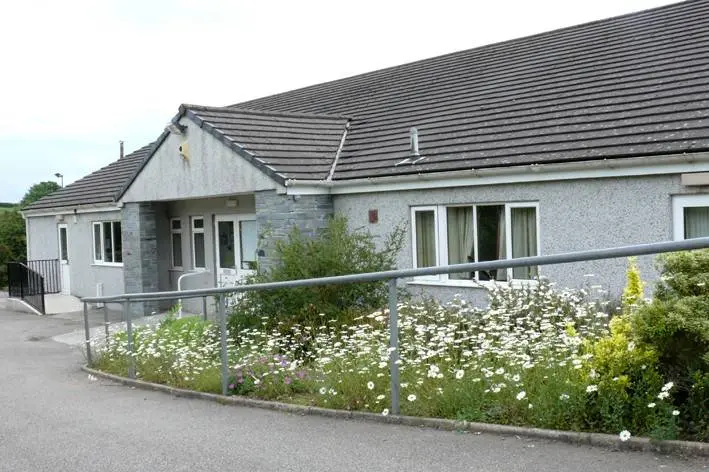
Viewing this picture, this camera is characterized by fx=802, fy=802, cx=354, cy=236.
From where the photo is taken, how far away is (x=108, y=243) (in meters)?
22.9

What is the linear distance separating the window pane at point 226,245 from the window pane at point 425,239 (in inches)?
236

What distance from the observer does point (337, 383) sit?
284 inches

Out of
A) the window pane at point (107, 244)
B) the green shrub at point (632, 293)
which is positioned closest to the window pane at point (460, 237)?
the green shrub at point (632, 293)

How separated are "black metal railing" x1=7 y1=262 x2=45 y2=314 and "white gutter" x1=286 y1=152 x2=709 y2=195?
12.2 meters

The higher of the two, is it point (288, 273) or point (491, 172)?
point (491, 172)

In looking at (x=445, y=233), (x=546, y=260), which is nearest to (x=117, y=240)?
(x=445, y=233)

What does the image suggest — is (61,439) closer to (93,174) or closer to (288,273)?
(288,273)

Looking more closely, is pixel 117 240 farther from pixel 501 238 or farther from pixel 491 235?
pixel 501 238

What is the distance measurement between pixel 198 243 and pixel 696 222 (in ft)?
41.2

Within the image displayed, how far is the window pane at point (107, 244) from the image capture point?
22.7m

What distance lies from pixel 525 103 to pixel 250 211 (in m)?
6.53

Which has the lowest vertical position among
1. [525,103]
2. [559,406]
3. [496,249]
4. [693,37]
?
[559,406]

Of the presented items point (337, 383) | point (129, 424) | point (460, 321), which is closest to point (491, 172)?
point (460, 321)

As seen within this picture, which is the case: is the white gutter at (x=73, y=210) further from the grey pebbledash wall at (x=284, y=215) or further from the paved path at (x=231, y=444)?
the paved path at (x=231, y=444)
